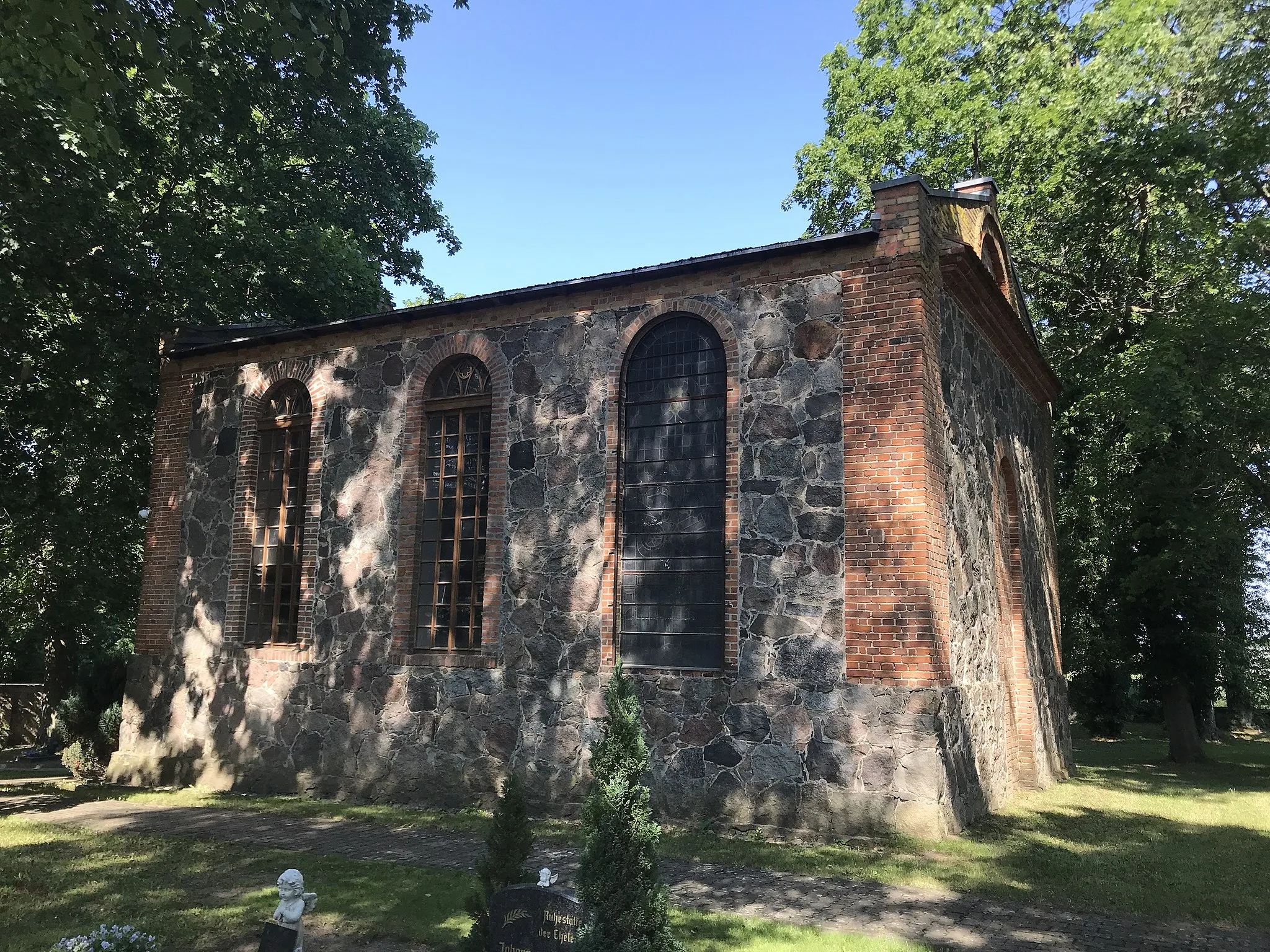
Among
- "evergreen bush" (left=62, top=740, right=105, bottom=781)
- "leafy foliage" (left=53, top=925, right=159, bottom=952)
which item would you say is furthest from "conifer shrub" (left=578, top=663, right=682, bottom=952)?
"evergreen bush" (left=62, top=740, right=105, bottom=781)

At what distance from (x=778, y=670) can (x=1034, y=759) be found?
571cm

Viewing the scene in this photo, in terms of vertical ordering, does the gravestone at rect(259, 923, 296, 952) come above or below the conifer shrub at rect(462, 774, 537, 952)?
below

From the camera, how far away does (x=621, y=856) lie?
477cm

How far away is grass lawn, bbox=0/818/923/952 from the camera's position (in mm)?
6133

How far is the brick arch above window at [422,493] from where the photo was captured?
37.1ft

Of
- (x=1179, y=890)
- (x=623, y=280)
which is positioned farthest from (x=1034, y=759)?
(x=623, y=280)

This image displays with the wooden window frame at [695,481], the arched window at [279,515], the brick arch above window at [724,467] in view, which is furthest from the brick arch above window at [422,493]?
the arched window at [279,515]

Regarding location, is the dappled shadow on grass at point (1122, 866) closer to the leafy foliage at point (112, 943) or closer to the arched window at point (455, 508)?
the leafy foliage at point (112, 943)

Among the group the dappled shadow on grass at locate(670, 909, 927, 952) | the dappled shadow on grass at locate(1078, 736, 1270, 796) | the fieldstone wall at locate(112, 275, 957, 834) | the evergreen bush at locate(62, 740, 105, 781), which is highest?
the fieldstone wall at locate(112, 275, 957, 834)

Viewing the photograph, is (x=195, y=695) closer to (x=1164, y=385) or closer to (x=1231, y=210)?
(x=1164, y=385)

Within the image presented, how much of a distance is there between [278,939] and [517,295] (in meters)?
→ 8.33

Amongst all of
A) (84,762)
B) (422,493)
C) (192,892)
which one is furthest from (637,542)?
(84,762)

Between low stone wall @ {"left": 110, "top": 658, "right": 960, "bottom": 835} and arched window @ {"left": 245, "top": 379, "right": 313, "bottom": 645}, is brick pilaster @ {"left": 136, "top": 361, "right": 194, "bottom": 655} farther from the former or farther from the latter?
arched window @ {"left": 245, "top": 379, "right": 313, "bottom": 645}

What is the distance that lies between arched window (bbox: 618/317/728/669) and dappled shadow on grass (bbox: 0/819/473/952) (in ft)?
11.8
